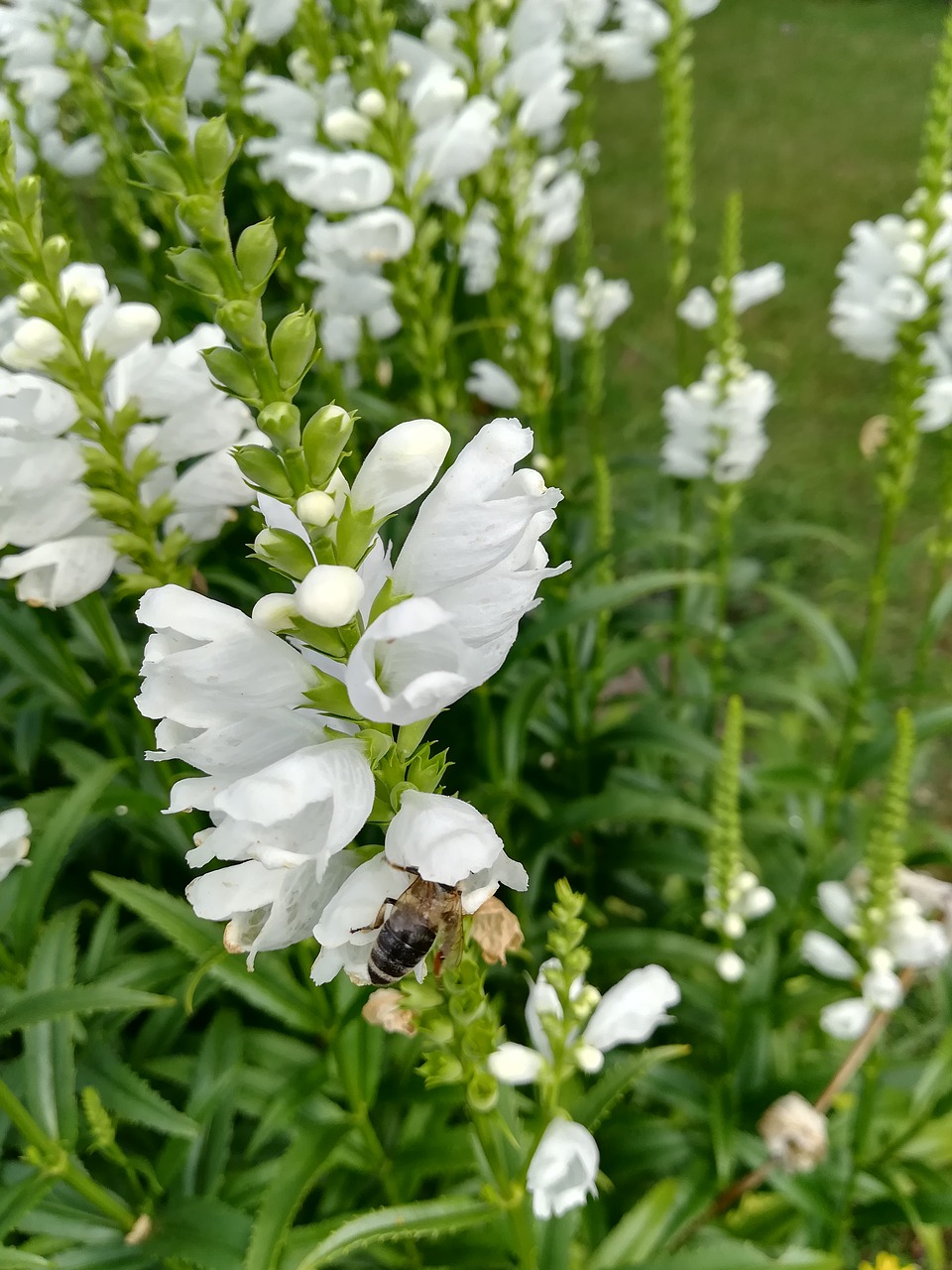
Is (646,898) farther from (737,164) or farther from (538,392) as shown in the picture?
(737,164)

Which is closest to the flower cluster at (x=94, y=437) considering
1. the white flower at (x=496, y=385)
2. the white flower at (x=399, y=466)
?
the white flower at (x=399, y=466)

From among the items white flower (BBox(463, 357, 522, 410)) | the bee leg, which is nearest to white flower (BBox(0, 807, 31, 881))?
the bee leg

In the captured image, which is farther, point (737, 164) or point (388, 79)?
point (737, 164)

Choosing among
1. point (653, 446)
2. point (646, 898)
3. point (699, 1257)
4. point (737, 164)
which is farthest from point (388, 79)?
point (737, 164)

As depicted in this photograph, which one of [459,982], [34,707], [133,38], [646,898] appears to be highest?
[133,38]

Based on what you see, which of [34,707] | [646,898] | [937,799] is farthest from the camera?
[937,799]

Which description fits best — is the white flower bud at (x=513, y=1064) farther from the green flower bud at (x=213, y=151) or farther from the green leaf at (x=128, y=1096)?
the green flower bud at (x=213, y=151)

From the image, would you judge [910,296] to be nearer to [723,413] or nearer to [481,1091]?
[723,413]

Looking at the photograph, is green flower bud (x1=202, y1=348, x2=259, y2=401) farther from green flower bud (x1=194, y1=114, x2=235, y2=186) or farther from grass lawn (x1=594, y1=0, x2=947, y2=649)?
grass lawn (x1=594, y1=0, x2=947, y2=649)
